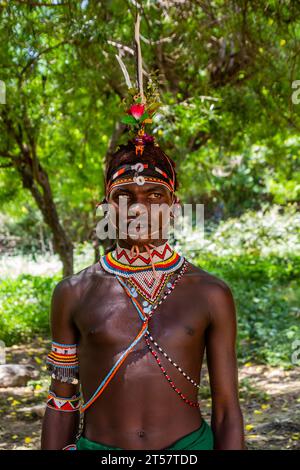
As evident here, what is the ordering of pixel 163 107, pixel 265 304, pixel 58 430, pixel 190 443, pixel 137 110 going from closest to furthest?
pixel 190 443, pixel 58 430, pixel 137 110, pixel 163 107, pixel 265 304

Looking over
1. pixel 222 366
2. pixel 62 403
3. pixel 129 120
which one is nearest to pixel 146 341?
pixel 222 366

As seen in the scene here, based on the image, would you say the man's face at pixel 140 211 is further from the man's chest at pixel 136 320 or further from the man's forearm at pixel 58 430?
the man's forearm at pixel 58 430

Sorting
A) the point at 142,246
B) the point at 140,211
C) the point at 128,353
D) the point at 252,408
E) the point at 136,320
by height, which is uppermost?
the point at 140,211

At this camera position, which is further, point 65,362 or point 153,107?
point 153,107

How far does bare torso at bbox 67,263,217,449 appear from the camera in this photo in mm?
1938

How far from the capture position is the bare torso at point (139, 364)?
194cm

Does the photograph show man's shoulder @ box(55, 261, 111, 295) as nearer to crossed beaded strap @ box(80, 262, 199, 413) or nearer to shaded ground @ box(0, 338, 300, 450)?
crossed beaded strap @ box(80, 262, 199, 413)

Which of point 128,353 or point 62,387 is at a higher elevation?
point 128,353

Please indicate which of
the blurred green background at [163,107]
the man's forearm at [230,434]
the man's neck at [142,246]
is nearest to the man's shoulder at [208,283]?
the man's neck at [142,246]

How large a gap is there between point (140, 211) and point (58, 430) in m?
0.78

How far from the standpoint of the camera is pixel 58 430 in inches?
80.4

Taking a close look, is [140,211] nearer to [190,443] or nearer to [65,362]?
[65,362]

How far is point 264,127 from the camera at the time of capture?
8.98 metres

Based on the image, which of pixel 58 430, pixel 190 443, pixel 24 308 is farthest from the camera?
pixel 24 308
